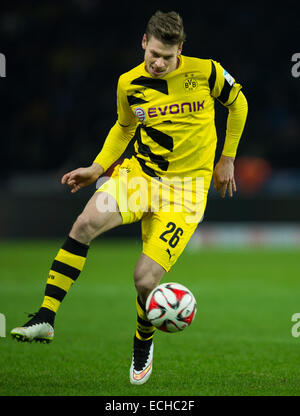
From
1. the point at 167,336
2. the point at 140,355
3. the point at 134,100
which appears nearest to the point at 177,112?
the point at 134,100

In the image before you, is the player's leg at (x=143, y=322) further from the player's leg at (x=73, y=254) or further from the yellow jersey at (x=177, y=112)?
the yellow jersey at (x=177, y=112)

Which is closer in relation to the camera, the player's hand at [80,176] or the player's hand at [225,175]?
the player's hand at [80,176]

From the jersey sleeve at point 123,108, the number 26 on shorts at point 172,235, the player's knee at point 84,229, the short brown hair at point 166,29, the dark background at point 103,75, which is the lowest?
the dark background at point 103,75

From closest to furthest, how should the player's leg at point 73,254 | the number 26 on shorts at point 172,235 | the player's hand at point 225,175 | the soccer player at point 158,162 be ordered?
the player's leg at point 73,254, the soccer player at point 158,162, the number 26 on shorts at point 172,235, the player's hand at point 225,175

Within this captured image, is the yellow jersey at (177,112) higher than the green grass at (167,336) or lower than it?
higher

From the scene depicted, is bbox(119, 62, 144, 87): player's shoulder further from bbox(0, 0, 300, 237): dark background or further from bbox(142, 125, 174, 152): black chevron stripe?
bbox(0, 0, 300, 237): dark background

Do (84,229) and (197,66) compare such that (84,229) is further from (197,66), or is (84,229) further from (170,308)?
(197,66)

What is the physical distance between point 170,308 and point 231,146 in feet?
4.51

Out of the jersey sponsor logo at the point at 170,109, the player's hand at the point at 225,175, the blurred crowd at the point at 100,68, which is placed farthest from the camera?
the blurred crowd at the point at 100,68

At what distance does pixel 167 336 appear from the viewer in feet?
23.5

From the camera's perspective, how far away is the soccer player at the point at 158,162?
480 cm

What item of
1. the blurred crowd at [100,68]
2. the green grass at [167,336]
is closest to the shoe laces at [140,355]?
the green grass at [167,336]

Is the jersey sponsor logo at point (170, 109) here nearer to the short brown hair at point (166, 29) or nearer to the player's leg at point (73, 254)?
the short brown hair at point (166, 29)
